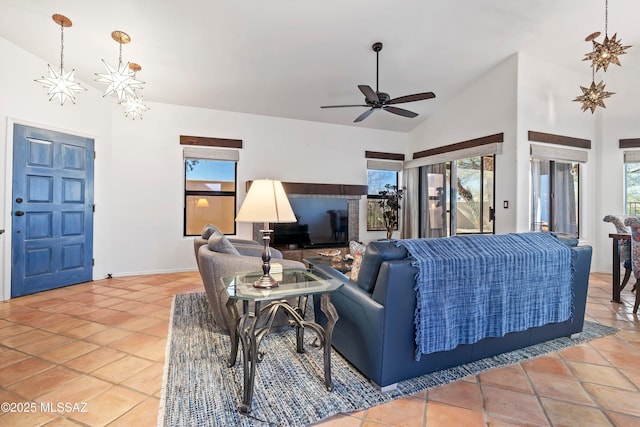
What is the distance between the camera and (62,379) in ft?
6.29

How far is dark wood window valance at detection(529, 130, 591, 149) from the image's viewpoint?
15.1 feet

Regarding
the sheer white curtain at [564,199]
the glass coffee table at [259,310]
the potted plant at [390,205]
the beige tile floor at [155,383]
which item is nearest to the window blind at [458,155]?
the potted plant at [390,205]

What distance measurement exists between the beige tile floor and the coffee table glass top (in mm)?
665

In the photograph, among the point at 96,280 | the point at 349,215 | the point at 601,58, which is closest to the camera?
the point at 601,58

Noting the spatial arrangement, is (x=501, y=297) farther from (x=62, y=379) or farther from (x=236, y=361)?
(x=62, y=379)

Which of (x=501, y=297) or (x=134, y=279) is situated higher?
(x=501, y=297)

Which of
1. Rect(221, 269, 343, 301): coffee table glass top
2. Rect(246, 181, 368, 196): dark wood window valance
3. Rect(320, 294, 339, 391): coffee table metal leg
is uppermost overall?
Rect(246, 181, 368, 196): dark wood window valance

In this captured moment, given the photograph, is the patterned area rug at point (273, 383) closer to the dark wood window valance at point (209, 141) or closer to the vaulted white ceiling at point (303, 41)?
the vaulted white ceiling at point (303, 41)

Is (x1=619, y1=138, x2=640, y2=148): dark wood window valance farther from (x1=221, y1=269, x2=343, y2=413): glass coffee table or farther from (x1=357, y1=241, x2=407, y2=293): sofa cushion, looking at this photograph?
(x1=221, y1=269, x2=343, y2=413): glass coffee table

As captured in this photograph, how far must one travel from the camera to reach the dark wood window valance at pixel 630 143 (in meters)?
4.98

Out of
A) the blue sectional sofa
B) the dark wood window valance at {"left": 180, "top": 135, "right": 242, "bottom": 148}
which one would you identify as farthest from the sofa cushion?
the dark wood window valance at {"left": 180, "top": 135, "right": 242, "bottom": 148}

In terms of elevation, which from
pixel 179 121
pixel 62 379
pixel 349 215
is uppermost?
pixel 179 121

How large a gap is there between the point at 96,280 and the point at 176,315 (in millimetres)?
2329

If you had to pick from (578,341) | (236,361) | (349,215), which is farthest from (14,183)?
(578,341)
